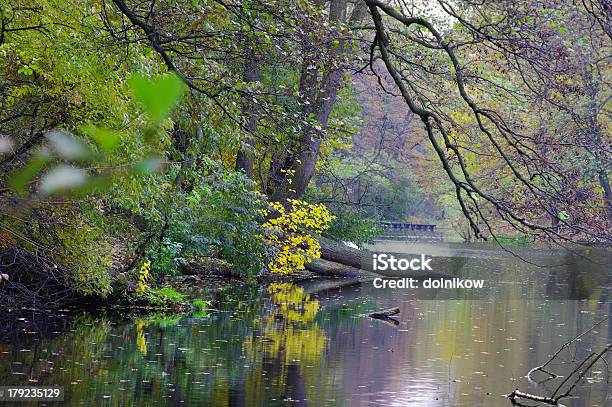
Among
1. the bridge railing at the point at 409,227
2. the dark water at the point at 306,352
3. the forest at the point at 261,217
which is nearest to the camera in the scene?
the forest at the point at 261,217

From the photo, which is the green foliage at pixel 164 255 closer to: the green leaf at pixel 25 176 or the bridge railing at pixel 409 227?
the green leaf at pixel 25 176

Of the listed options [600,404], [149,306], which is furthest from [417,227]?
[600,404]

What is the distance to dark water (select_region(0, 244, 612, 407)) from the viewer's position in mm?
9031

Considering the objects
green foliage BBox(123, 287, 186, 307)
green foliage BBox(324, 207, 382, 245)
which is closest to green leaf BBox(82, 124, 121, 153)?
green foliage BBox(123, 287, 186, 307)

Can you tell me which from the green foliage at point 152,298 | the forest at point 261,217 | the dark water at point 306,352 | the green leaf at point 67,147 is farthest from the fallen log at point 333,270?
the green leaf at point 67,147

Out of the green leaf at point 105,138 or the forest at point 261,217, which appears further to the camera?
the forest at point 261,217

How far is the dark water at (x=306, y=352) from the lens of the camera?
9031mm

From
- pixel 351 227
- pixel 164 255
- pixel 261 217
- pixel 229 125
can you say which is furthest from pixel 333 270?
pixel 229 125

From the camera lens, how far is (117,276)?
45.7 feet

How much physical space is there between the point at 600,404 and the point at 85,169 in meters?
8.83

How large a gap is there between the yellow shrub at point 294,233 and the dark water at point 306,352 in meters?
2.26

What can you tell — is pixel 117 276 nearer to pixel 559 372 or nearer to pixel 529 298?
pixel 559 372

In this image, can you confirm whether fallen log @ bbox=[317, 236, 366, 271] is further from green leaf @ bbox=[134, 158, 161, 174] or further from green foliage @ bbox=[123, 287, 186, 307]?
green leaf @ bbox=[134, 158, 161, 174]

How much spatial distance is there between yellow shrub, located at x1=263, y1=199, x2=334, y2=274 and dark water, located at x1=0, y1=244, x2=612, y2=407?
2.26 m
